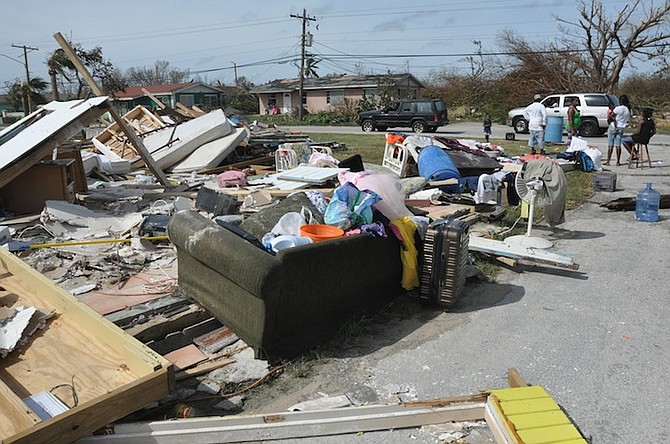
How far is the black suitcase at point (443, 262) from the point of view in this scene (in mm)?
4422

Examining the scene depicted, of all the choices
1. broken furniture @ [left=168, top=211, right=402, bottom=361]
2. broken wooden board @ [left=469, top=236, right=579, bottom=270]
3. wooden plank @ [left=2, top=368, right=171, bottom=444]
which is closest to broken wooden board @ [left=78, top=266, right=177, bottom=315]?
broken furniture @ [left=168, top=211, right=402, bottom=361]

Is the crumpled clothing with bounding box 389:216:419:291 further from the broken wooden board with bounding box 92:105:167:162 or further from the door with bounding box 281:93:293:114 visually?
the door with bounding box 281:93:293:114

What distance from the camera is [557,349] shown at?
3.93 metres

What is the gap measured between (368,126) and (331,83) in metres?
20.6

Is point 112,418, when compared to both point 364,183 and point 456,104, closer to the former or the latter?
point 364,183

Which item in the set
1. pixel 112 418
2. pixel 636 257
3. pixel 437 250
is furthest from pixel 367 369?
pixel 636 257

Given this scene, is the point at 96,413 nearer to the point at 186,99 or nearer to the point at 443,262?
the point at 443,262

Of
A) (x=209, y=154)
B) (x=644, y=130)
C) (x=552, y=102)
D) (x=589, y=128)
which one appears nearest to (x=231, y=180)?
(x=209, y=154)

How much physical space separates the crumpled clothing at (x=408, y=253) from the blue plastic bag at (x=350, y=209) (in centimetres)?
29

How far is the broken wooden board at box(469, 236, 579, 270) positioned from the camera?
5.44 m

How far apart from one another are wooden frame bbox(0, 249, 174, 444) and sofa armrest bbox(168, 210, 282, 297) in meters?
0.79

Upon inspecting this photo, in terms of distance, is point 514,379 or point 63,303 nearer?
point 514,379

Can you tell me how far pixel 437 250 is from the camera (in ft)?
14.6

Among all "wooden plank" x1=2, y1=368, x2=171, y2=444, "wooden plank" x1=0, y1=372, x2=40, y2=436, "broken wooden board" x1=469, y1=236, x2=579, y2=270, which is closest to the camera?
"wooden plank" x1=2, y1=368, x2=171, y2=444
